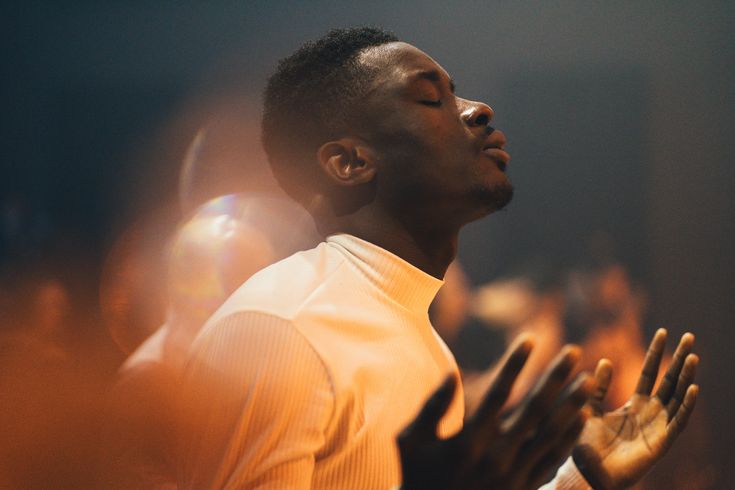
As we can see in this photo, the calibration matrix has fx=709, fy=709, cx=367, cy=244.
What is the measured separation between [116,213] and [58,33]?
0.51 meters

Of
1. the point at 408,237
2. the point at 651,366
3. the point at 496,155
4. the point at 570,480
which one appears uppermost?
the point at 496,155

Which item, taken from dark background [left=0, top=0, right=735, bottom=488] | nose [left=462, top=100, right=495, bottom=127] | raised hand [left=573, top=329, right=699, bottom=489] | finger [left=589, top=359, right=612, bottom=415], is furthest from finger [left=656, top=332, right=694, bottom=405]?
dark background [left=0, top=0, right=735, bottom=488]

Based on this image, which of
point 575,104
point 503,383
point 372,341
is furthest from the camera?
point 575,104

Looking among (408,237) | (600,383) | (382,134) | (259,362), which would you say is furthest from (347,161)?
(600,383)

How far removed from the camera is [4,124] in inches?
71.2

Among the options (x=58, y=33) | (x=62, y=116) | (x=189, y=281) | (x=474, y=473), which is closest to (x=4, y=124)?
(x=62, y=116)

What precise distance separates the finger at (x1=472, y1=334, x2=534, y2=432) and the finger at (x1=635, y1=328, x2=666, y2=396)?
71cm

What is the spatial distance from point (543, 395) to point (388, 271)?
1.82 ft

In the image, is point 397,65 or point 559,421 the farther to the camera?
point 397,65

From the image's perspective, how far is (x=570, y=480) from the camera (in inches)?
50.2

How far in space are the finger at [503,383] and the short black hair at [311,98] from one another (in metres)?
0.77

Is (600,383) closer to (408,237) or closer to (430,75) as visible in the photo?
(408,237)

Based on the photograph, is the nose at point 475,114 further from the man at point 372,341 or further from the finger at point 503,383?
the finger at point 503,383

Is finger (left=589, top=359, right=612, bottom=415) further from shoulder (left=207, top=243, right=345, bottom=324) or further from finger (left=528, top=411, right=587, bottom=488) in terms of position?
shoulder (left=207, top=243, right=345, bottom=324)
